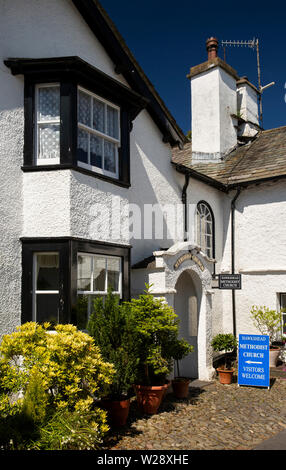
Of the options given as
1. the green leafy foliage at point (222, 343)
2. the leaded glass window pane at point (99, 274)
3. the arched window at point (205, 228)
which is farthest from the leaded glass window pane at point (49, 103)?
the green leafy foliage at point (222, 343)

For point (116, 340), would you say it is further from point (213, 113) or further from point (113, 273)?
point (213, 113)

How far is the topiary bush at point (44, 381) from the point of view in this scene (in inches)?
196

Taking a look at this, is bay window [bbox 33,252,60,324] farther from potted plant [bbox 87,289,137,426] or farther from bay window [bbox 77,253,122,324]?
potted plant [bbox 87,289,137,426]

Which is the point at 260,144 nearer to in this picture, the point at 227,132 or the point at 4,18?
the point at 227,132

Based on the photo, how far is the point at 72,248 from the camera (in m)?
7.22

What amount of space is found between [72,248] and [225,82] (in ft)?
38.5

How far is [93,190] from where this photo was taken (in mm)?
7863

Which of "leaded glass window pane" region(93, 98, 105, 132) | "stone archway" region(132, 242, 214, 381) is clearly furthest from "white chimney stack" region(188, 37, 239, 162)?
"leaded glass window pane" region(93, 98, 105, 132)

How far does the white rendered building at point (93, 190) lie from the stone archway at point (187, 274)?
27mm

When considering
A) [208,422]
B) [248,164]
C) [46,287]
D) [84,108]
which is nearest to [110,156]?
[84,108]

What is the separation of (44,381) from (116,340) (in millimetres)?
1812

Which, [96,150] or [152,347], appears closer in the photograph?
[152,347]

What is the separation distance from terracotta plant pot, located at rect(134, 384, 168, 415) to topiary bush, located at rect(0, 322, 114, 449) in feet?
4.74

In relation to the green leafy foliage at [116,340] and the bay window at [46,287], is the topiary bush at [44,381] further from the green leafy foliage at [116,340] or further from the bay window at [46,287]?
the bay window at [46,287]
